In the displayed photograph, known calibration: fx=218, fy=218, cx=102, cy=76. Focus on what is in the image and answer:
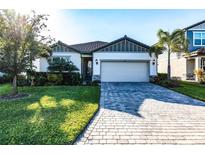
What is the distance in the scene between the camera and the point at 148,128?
642cm

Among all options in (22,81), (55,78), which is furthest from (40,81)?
(22,81)

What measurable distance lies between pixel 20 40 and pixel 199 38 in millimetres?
18620

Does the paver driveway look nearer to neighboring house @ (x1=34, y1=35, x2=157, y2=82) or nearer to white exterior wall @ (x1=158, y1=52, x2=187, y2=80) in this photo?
neighboring house @ (x1=34, y1=35, x2=157, y2=82)

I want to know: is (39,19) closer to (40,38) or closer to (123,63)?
(40,38)

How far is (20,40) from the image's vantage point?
1201 cm

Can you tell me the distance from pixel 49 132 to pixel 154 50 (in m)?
15.3

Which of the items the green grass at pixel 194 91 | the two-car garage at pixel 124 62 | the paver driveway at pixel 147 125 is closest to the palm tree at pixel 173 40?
the two-car garage at pixel 124 62

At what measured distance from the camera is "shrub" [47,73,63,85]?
62.2 feet

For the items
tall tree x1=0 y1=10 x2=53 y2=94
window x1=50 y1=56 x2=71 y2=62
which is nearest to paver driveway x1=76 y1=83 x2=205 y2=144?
tall tree x1=0 y1=10 x2=53 y2=94

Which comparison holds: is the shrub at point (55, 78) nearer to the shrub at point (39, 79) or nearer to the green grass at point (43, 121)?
the shrub at point (39, 79)

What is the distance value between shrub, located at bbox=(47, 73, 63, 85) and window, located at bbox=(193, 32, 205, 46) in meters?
14.4

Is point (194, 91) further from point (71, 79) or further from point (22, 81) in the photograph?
point (22, 81)

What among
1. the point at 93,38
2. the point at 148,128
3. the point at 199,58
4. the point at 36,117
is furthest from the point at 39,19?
the point at 93,38

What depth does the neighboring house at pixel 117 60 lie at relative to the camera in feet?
69.9
